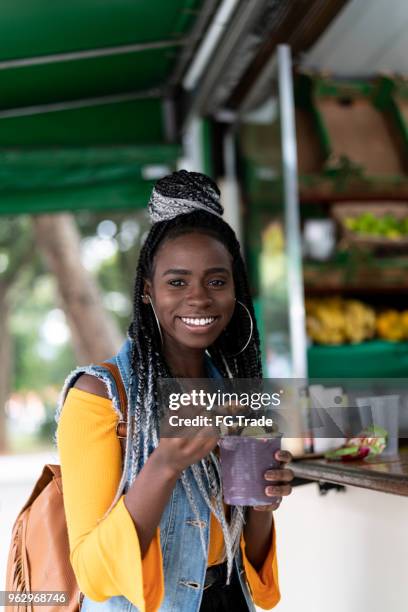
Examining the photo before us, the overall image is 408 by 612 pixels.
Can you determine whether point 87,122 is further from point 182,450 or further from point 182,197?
point 182,450

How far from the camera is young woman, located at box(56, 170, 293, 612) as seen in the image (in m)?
1.22

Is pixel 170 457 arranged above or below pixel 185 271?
below

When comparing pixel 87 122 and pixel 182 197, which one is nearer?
pixel 182 197

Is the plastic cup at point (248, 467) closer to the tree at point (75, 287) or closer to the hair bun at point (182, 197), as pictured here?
the hair bun at point (182, 197)

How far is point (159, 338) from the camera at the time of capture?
1534 millimetres

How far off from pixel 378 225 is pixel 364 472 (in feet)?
8.62

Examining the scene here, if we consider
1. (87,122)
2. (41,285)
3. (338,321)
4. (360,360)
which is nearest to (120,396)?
(338,321)

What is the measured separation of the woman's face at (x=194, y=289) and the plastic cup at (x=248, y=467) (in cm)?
23

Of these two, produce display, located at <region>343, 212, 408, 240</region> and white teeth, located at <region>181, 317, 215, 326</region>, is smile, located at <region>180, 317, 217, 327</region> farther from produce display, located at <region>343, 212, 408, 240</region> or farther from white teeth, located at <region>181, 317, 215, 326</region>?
produce display, located at <region>343, 212, 408, 240</region>

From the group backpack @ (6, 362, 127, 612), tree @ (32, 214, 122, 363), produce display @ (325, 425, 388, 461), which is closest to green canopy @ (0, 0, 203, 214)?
produce display @ (325, 425, 388, 461)

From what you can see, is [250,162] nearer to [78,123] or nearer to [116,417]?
[78,123]

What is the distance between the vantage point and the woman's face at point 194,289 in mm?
1388

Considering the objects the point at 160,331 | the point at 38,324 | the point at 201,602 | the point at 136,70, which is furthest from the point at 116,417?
the point at 38,324

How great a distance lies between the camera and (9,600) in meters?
1.48
